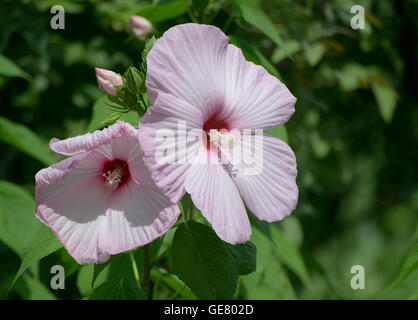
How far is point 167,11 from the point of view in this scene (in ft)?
4.19

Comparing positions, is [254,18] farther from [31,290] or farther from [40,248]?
[31,290]

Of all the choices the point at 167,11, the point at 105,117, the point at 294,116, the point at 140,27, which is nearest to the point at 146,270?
the point at 105,117

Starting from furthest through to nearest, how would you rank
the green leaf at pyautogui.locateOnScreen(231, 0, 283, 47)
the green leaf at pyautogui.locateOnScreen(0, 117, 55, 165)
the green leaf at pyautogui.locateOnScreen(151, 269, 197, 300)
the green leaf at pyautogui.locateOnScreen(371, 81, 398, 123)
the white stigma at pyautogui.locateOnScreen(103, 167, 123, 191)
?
the green leaf at pyautogui.locateOnScreen(371, 81, 398, 123) < the green leaf at pyautogui.locateOnScreen(0, 117, 55, 165) < the green leaf at pyautogui.locateOnScreen(231, 0, 283, 47) < the green leaf at pyautogui.locateOnScreen(151, 269, 197, 300) < the white stigma at pyautogui.locateOnScreen(103, 167, 123, 191)

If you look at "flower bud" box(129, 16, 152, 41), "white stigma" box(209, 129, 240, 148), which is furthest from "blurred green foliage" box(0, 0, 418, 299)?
"white stigma" box(209, 129, 240, 148)

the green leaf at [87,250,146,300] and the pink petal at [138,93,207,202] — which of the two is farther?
the green leaf at [87,250,146,300]

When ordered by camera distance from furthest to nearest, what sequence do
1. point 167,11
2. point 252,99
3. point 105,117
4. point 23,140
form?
point 23,140
point 167,11
point 105,117
point 252,99

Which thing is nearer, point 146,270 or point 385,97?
point 146,270

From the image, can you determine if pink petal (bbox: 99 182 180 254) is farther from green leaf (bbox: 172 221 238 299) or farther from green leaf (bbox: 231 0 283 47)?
green leaf (bbox: 231 0 283 47)

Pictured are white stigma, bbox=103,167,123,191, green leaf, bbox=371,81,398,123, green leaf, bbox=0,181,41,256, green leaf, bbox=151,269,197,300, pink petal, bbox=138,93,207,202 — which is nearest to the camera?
pink petal, bbox=138,93,207,202

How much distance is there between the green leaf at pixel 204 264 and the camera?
81cm

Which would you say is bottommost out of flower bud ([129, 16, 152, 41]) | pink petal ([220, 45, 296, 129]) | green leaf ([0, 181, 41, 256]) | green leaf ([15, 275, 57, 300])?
green leaf ([15, 275, 57, 300])

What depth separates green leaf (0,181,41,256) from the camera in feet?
4.05
